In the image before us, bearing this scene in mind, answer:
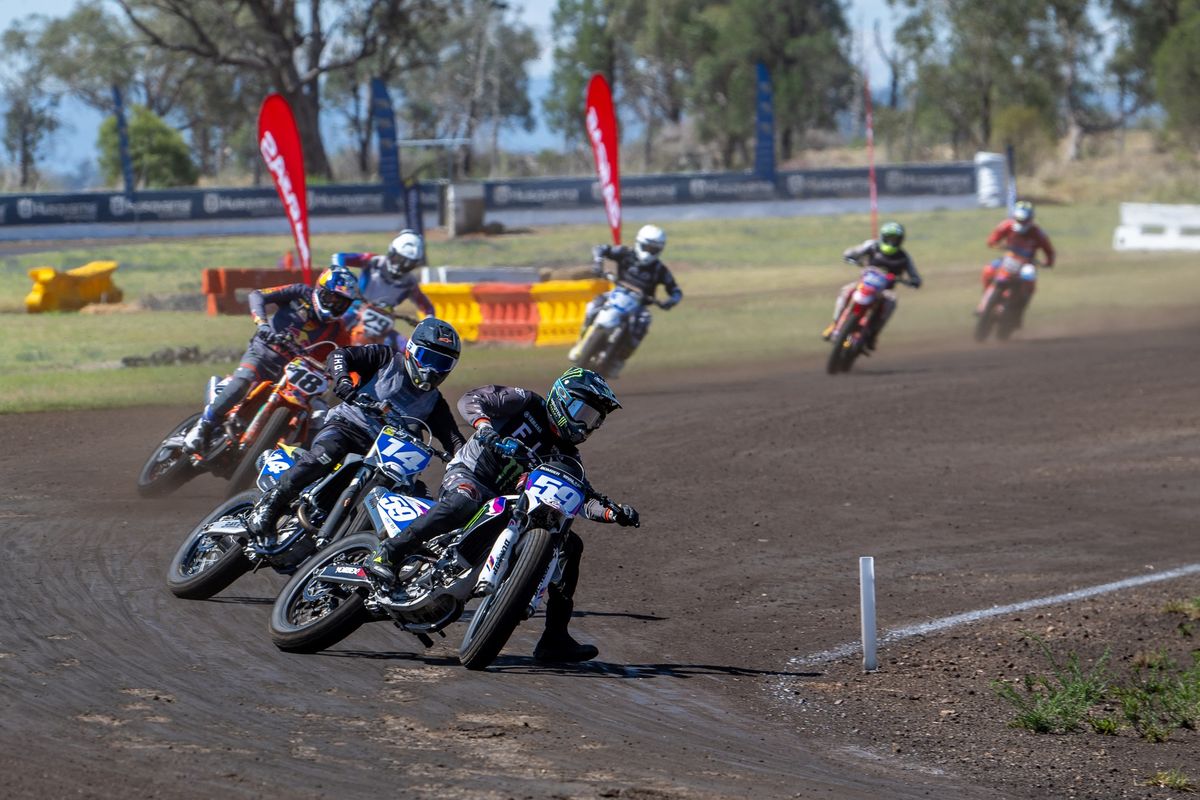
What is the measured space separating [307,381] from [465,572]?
3881 mm

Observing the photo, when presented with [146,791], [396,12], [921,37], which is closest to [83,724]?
[146,791]

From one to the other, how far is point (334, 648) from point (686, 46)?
76168 mm

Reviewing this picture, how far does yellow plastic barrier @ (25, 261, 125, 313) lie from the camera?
26969mm

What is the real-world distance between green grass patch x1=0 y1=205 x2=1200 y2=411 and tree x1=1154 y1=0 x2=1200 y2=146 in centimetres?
1056

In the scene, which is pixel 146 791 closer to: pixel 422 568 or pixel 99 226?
pixel 422 568

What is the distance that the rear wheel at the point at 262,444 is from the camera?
38.9 ft

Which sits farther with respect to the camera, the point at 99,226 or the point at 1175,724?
the point at 99,226

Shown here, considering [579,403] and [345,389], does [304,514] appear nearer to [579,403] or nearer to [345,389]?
[345,389]

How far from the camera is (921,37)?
76.4m

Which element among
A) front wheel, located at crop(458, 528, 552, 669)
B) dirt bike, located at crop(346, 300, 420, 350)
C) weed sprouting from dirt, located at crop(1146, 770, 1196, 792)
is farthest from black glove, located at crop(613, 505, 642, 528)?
dirt bike, located at crop(346, 300, 420, 350)

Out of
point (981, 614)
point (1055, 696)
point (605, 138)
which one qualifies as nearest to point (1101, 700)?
point (1055, 696)

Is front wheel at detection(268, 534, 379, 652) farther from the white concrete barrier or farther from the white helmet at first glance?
the white concrete barrier

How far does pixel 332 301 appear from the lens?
12.2 m

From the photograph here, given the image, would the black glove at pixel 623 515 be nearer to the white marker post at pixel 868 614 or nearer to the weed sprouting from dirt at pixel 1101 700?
the white marker post at pixel 868 614
